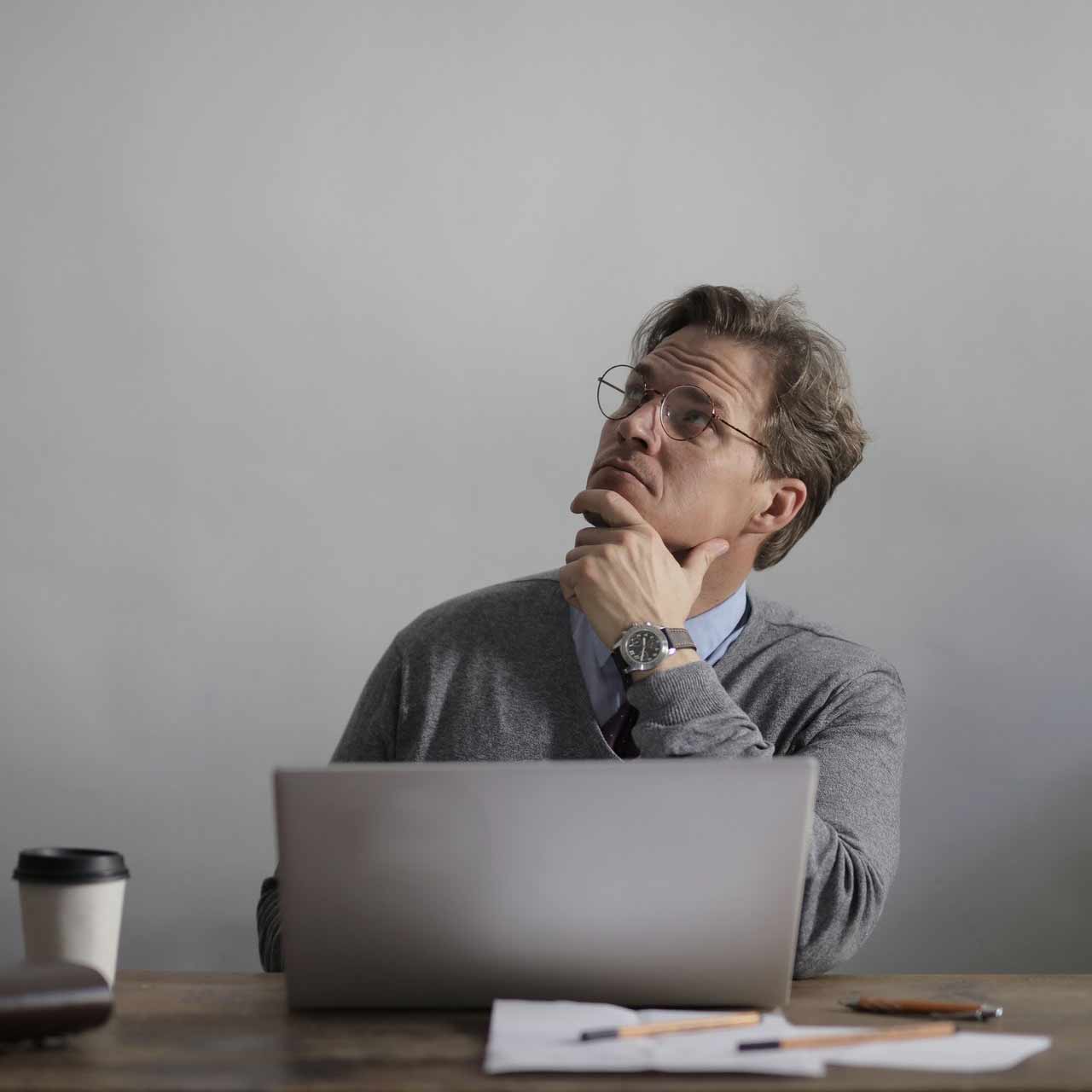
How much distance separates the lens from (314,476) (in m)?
2.25

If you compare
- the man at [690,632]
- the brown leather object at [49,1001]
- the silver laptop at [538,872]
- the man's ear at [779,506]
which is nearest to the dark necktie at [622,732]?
the man at [690,632]

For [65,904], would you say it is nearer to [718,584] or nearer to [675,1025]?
[675,1025]

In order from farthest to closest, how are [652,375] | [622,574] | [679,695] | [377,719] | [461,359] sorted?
1. [461,359]
2. [652,375]
3. [377,719]
4. [622,574]
5. [679,695]

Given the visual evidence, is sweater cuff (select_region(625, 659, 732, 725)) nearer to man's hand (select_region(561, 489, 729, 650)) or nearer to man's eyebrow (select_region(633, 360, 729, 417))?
man's hand (select_region(561, 489, 729, 650))

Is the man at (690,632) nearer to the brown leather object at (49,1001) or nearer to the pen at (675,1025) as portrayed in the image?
the pen at (675,1025)

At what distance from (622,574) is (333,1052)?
793 mm

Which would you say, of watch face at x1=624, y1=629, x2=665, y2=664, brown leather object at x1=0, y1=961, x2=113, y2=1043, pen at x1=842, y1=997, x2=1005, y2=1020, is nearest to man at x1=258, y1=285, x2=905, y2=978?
watch face at x1=624, y1=629, x2=665, y2=664

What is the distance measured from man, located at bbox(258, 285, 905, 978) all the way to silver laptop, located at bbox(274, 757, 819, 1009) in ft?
1.35

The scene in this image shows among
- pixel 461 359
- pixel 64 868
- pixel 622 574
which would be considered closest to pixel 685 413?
pixel 622 574

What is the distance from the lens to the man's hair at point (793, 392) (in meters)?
1.82

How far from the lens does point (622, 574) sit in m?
1.58

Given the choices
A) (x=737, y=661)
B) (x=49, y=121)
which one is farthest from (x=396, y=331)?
(x=737, y=661)

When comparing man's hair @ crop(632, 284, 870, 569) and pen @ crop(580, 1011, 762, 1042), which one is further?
man's hair @ crop(632, 284, 870, 569)

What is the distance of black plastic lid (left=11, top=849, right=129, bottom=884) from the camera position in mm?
1045
